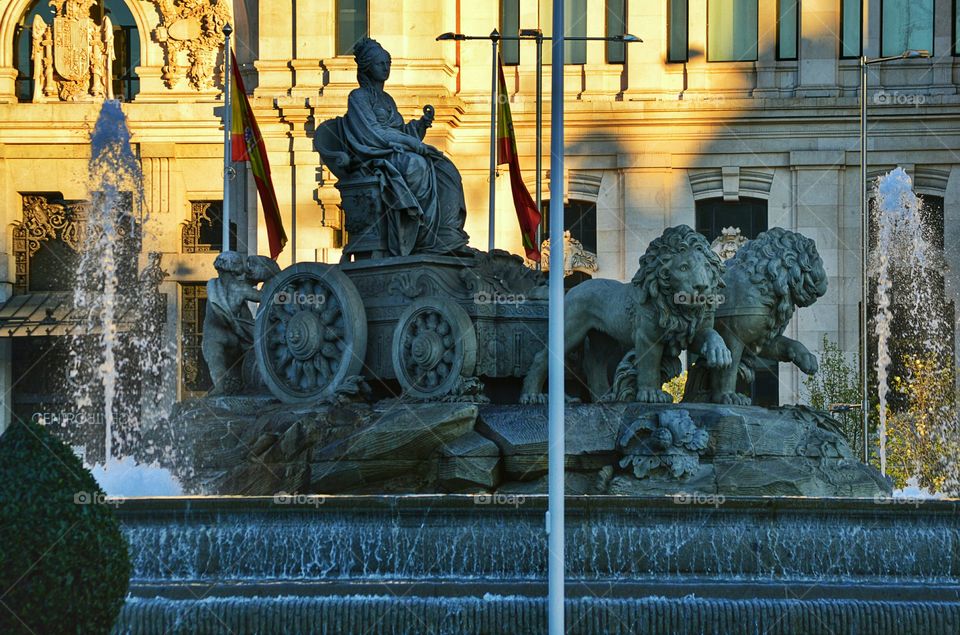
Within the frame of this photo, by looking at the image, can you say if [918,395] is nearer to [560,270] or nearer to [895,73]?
[895,73]

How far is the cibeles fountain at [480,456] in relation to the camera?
52.4 feet

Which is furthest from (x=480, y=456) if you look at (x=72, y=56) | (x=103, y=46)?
(x=103, y=46)

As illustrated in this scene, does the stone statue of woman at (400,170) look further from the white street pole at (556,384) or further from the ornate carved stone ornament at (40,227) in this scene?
the ornate carved stone ornament at (40,227)

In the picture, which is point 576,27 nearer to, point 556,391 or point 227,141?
point 227,141

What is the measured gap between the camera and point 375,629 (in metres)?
15.6

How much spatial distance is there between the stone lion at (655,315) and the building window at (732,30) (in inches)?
1087

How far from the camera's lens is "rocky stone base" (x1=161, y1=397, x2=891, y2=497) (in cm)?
1827

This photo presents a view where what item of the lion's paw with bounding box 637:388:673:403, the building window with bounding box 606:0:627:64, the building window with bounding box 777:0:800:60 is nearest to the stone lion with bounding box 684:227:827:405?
the lion's paw with bounding box 637:388:673:403

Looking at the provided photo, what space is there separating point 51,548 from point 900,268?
3277 cm

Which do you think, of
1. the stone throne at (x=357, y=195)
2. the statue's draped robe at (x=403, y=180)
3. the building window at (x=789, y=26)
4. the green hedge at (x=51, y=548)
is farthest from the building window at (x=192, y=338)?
the green hedge at (x=51, y=548)

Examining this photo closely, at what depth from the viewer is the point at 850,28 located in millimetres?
45906

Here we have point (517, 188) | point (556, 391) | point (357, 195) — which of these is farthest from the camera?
point (517, 188)

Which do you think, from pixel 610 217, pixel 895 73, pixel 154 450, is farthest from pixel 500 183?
pixel 154 450

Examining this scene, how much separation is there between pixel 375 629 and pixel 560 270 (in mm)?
3035
